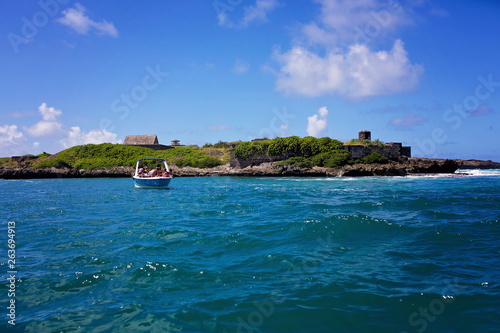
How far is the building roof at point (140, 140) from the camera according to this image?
81250 millimetres

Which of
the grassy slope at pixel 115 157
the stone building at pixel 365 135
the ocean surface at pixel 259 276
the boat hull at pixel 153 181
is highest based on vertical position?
the stone building at pixel 365 135

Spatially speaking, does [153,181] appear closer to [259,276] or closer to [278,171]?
[259,276]

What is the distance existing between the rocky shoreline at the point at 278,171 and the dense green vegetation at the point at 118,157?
3.31 meters

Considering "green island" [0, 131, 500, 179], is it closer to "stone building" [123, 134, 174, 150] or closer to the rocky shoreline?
the rocky shoreline

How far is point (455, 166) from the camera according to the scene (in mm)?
50469

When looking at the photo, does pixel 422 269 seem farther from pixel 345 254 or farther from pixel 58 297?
pixel 58 297

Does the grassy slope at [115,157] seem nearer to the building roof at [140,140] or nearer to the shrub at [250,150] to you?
the shrub at [250,150]


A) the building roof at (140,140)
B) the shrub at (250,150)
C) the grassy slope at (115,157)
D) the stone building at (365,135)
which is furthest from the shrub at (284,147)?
the building roof at (140,140)

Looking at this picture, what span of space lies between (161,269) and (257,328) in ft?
9.38

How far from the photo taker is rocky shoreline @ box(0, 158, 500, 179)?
46.0 m

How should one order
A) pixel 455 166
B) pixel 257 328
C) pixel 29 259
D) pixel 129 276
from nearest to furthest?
pixel 257 328, pixel 129 276, pixel 29 259, pixel 455 166

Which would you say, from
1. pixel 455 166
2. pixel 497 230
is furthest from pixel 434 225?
pixel 455 166

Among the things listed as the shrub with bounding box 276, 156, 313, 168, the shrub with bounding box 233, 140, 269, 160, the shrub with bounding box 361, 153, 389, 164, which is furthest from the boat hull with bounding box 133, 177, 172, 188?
the shrub with bounding box 361, 153, 389, 164

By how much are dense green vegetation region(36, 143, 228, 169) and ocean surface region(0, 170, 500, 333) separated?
54812 millimetres
